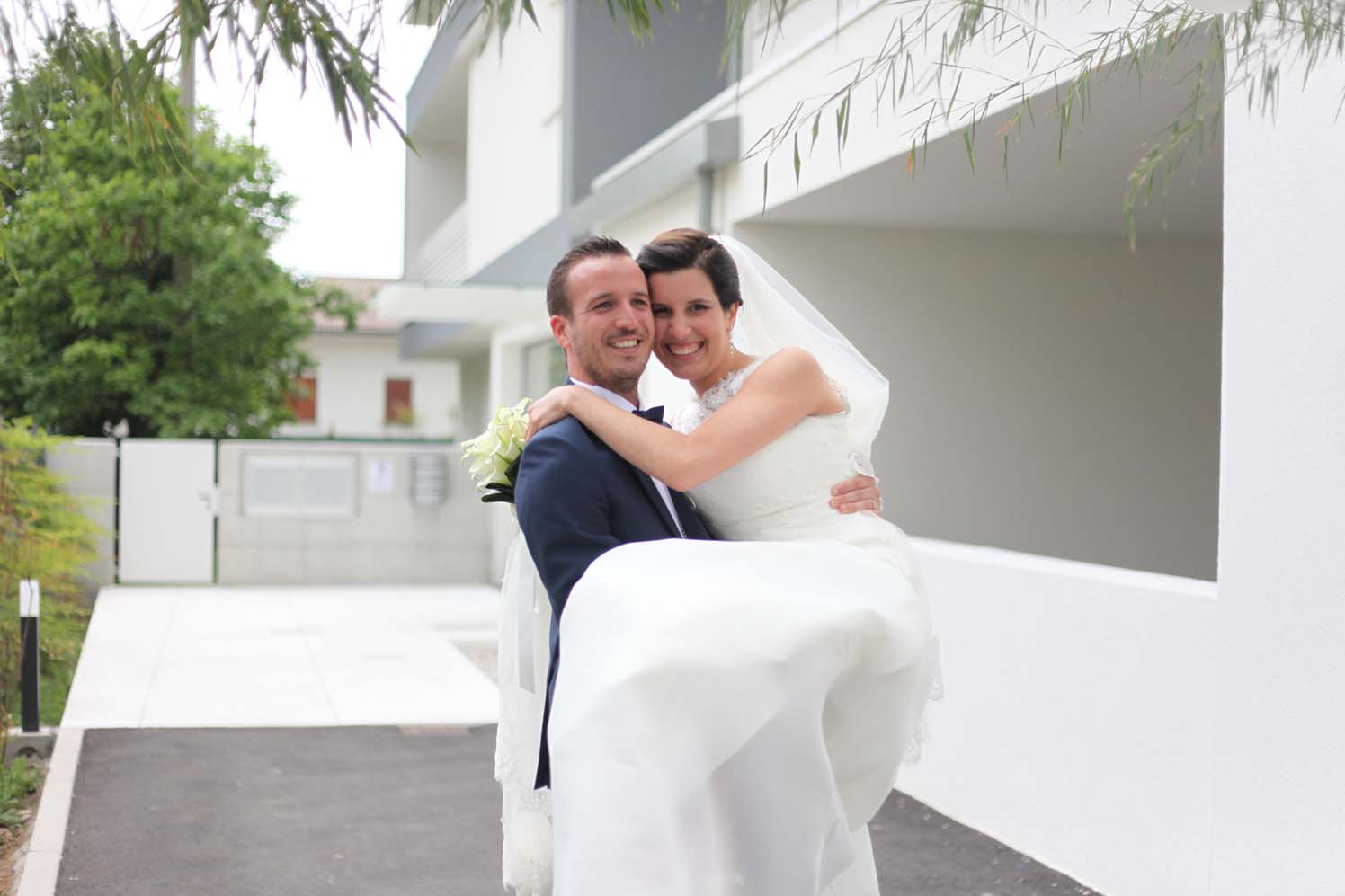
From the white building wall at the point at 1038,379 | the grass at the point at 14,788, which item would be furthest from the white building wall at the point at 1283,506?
the grass at the point at 14,788

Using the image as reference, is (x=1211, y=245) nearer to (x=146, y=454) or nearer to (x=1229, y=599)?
(x=1229, y=599)

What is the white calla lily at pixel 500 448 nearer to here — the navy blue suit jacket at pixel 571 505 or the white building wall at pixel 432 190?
the navy blue suit jacket at pixel 571 505

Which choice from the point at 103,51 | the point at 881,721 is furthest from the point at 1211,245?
the point at 103,51

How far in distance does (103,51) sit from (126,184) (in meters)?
17.1

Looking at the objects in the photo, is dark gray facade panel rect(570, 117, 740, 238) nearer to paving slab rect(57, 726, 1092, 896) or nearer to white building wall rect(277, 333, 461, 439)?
paving slab rect(57, 726, 1092, 896)

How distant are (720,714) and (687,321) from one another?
1028 mm

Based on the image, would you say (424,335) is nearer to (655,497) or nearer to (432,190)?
(432,190)

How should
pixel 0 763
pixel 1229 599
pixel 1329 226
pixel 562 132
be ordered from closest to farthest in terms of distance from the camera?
1. pixel 1329 226
2. pixel 1229 599
3. pixel 0 763
4. pixel 562 132

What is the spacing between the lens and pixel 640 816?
2805 millimetres

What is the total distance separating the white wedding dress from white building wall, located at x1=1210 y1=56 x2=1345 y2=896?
2.08 metres

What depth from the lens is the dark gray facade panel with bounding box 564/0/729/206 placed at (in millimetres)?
14086

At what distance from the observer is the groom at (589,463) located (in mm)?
3090

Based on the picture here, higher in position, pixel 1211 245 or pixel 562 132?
pixel 562 132

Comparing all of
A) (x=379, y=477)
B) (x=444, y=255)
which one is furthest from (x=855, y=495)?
(x=444, y=255)
